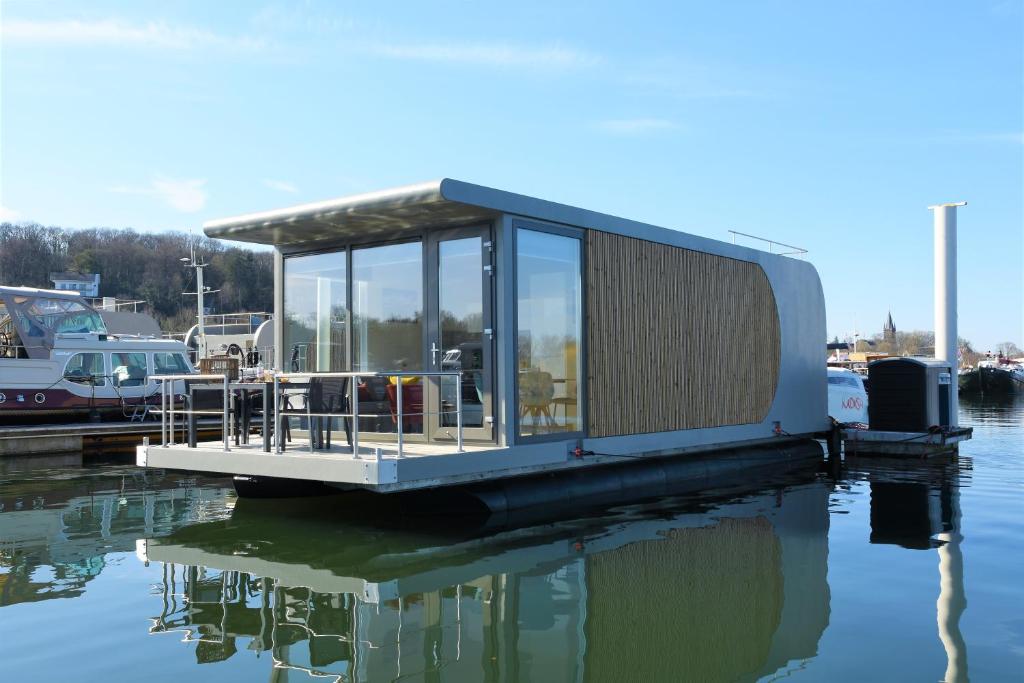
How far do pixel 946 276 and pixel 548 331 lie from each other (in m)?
10.9

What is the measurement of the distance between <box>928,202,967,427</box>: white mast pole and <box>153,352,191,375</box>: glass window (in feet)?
51.1

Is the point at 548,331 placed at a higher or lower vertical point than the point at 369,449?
higher

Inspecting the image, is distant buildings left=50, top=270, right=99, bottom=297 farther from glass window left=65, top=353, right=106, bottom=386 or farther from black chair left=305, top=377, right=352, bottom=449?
black chair left=305, top=377, right=352, bottom=449

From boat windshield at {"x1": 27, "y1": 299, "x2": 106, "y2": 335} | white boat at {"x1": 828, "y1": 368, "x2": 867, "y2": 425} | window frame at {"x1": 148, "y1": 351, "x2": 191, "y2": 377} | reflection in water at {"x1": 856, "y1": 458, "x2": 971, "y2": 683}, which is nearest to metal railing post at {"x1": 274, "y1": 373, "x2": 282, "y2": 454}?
reflection in water at {"x1": 856, "y1": 458, "x2": 971, "y2": 683}

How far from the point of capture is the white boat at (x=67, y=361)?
58.0 feet

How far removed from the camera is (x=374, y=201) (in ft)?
28.1

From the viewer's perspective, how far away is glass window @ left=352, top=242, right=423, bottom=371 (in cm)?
977

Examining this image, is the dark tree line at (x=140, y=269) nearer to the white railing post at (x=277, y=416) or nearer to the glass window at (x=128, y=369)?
the glass window at (x=128, y=369)

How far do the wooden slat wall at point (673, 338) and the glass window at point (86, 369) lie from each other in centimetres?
1281

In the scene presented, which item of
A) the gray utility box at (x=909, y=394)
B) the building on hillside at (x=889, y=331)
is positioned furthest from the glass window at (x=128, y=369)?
the building on hillside at (x=889, y=331)

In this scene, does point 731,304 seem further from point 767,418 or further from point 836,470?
point 836,470

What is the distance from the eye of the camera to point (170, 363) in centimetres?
1989

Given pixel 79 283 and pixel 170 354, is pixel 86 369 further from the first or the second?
pixel 79 283

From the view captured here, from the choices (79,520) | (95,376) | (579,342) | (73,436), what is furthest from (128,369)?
(579,342)
